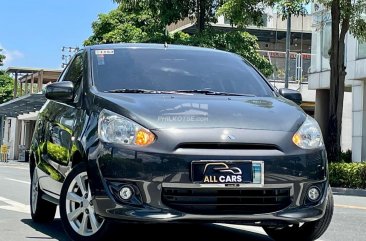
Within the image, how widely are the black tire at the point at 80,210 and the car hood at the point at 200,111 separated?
1.87ft

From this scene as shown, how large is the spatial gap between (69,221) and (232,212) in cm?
135

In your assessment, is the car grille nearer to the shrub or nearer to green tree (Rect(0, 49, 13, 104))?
the shrub

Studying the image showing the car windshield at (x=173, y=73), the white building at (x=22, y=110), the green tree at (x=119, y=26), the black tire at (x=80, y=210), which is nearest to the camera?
the black tire at (x=80, y=210)

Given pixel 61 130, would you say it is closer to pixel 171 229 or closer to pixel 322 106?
pixel 171 229

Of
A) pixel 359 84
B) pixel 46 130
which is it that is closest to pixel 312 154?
pixel 46 130

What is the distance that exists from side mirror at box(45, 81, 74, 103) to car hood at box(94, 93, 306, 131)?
1.62 ft

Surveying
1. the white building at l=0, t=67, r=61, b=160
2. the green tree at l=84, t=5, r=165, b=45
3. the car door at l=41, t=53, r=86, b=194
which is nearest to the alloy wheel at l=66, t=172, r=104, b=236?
the car door at l=41, t=53, r=86, b=194

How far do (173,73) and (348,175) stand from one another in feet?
38.1

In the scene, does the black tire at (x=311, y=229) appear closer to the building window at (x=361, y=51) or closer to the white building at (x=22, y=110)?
the building window at (x=361, y=51)

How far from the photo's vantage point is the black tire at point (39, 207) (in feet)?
22.1

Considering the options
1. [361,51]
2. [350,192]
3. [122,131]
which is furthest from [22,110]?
[122,131]

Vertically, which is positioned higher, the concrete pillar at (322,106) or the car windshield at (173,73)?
the car windshield at (173,73)

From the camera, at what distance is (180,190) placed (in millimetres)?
4391

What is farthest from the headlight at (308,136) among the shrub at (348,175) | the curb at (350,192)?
the shrub at (348,175)
